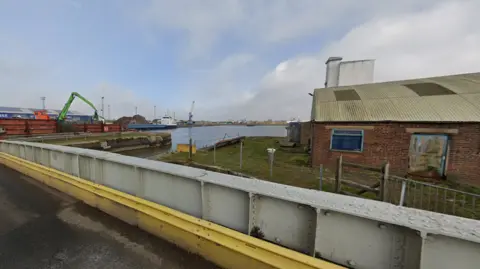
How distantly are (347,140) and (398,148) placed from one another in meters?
2.41

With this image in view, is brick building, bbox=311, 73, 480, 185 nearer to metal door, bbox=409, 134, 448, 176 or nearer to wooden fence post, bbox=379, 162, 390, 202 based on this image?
metal door, bbox=409, 134, 448, 176

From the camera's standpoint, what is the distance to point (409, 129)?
10.3 meters

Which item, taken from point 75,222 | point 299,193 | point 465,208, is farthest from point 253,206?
point 465,208

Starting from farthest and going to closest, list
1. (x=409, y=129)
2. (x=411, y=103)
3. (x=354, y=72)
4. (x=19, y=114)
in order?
(x=19, y=114) → (x=354, y=72) → (x=411, y=103) → (x=409, y=129)

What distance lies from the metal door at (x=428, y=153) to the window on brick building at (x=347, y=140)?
2.34 metres

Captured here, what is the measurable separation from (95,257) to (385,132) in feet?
42.0

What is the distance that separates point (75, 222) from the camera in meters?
4.21

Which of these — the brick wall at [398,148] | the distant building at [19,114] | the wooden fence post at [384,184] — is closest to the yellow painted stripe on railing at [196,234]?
the wooden fence post at [384,184]

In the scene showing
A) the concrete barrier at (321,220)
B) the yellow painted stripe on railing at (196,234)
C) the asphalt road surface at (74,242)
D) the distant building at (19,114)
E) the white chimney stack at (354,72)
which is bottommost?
the asphalt road surface at (74,242)

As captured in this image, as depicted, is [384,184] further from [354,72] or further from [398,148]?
[354,72]

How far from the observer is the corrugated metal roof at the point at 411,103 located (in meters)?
9.93

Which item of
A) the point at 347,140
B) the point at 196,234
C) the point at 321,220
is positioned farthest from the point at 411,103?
the point at 196,234

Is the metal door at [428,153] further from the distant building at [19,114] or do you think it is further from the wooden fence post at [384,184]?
the distant building at [19,114]

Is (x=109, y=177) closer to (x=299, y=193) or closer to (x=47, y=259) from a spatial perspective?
(x=47, y=259)
